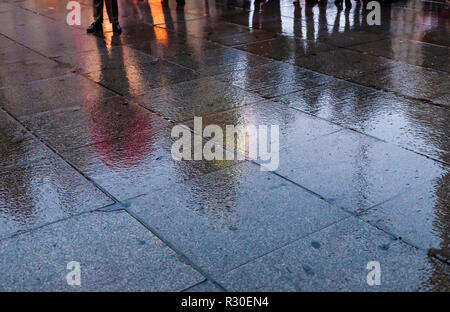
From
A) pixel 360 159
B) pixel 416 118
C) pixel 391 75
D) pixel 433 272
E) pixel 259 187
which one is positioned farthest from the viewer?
pixel 391 75

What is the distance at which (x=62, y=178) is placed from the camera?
5195 mm

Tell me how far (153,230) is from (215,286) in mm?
841

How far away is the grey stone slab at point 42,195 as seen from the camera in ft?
14.9

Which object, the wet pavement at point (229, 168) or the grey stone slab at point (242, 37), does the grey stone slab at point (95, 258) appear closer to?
the wet pavement at point (229, 168)

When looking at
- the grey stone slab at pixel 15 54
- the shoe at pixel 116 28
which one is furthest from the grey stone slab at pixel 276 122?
the shoe at pixel 116 28

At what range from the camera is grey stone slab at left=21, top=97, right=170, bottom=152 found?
609 centimetres

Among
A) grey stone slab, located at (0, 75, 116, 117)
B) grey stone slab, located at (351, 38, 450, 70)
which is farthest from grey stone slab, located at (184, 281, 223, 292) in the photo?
grey stone slab, located at (351, 38, 450, 70)

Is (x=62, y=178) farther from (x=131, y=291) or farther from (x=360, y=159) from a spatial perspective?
(x=360, y=159)

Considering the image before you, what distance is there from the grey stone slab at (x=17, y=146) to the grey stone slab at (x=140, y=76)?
61.3 inches

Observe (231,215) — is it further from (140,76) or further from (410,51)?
(410,51)

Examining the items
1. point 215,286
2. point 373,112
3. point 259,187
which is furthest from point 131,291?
point 373,112

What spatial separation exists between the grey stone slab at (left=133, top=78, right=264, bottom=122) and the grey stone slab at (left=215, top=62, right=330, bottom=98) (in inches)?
7.8
